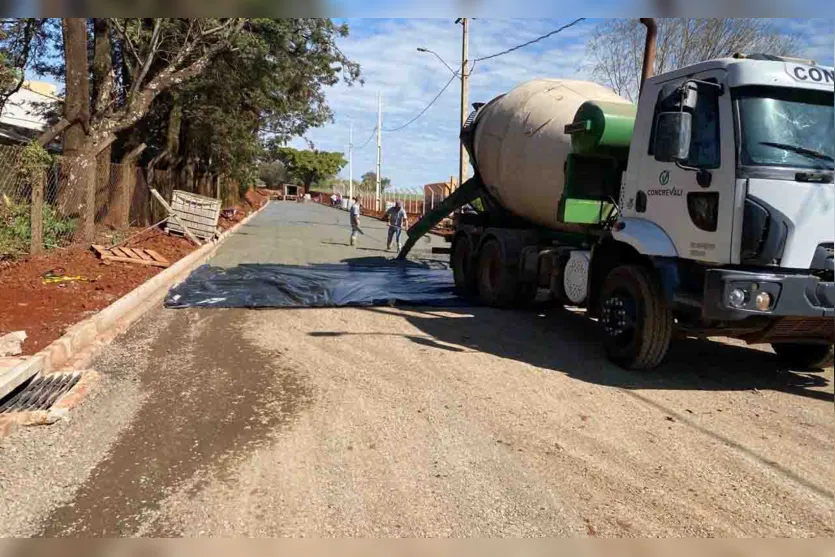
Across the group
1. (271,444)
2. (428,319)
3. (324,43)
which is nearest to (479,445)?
(271,444)

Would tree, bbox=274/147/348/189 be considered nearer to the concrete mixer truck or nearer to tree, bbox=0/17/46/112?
tree, bbox=0/17/46/112

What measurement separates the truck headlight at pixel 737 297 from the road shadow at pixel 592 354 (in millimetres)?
958

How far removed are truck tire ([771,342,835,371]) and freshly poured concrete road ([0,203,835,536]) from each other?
0.48 ft

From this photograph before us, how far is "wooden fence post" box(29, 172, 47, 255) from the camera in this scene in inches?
416

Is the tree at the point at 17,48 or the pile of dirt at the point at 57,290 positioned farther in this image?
the tree at the point at 17,48

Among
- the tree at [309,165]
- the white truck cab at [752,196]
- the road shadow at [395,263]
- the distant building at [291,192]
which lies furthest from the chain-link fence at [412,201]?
the tree at [309,165]

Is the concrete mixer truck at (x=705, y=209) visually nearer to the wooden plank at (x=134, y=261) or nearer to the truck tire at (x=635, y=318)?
the truck tire at (x=635, y=318)

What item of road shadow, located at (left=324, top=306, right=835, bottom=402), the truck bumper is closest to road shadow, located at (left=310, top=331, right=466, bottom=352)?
road shadow, located at (left=324, top=306, right=835, bottom=402)

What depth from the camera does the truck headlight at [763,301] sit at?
5.10 meters

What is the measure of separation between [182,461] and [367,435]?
1.27 m

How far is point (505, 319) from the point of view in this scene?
361 inches

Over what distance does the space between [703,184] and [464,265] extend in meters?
6.26

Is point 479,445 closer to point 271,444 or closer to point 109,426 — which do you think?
point 271,444

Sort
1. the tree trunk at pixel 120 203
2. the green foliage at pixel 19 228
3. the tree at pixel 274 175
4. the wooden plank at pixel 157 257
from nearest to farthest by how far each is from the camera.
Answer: the green foliage at pixel 19 228 < the wooden plank at pixel 157 257 < the tree trunk at pixel 120 203 < the tree at pixel 274 175
